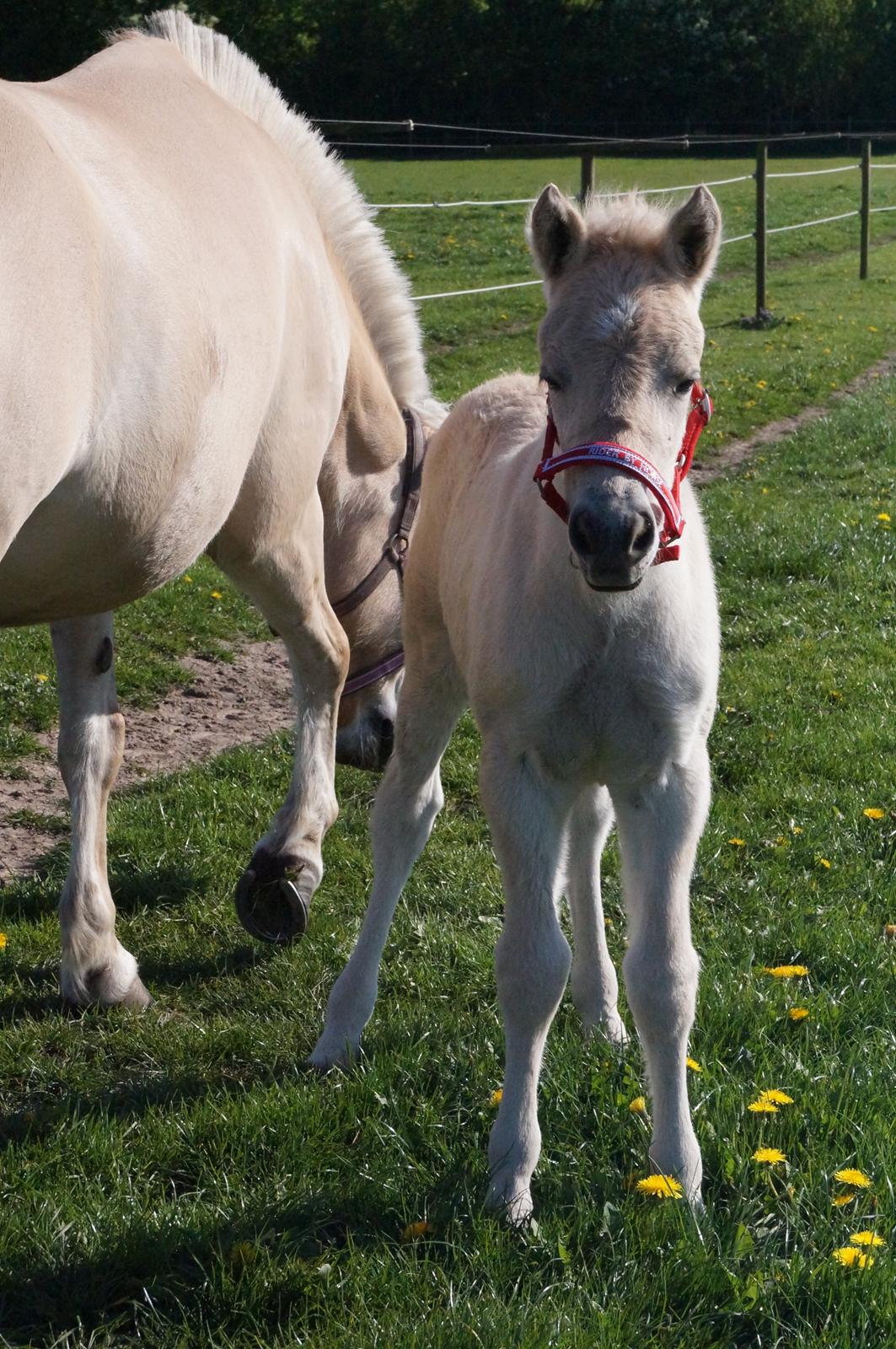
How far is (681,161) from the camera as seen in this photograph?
112 feet

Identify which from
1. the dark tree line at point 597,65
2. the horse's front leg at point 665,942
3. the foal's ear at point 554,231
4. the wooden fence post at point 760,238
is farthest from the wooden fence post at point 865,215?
the dark tree line at point 597,65

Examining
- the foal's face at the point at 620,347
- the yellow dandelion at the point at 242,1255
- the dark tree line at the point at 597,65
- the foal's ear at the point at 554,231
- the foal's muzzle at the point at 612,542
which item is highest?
the dark tree line at the point at 597,65

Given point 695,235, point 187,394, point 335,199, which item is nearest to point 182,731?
point 335,199

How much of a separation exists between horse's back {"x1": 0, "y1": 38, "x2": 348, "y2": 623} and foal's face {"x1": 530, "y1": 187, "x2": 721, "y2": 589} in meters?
0.79

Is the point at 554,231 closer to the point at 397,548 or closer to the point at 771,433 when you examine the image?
the point at 397,548

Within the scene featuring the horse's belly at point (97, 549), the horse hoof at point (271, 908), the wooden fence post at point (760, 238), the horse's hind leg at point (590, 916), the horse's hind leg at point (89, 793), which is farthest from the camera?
the wooden fence post at point (760, 238)

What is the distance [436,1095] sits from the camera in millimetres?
2826

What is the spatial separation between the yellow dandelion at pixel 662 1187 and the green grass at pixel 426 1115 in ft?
0.11

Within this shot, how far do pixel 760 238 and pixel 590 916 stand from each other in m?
14.0

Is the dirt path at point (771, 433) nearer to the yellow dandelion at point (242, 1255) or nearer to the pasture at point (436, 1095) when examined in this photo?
the pasture at point (436, 1095)

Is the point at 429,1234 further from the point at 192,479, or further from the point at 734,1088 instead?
the point at 192,479

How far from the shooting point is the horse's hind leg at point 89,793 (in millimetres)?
3453

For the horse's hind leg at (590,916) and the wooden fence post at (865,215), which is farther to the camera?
the wooden fence post at (865,215)

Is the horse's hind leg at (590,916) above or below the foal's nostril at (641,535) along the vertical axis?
below
